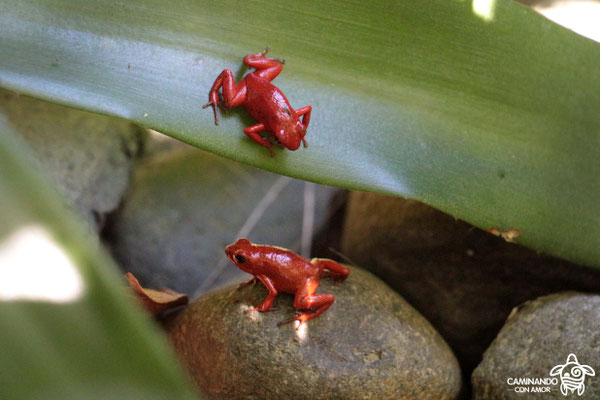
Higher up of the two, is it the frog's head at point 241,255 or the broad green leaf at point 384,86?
the broad green leaf at point 384,86

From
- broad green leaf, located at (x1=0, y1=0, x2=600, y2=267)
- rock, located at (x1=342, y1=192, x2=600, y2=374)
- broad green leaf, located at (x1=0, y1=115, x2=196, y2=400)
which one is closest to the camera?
broad green leaf, located at (x1=0, y1=115, x2=196, y2=400)

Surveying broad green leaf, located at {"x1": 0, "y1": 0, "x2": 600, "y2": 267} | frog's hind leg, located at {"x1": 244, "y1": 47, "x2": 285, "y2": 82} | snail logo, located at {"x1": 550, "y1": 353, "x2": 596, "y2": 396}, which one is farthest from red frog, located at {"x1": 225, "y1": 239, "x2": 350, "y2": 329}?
snail logo, located at {"x1": 550, "y1": 353, "x2": 596, "y2": 396}

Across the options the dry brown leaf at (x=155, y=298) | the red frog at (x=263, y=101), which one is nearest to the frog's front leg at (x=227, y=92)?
the red frog at (x=263, y=101)

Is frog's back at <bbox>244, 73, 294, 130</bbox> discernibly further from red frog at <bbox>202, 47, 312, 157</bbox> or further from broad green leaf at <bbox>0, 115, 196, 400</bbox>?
broad green leaf at <bbox>0, 115, 196, 400</bbox>

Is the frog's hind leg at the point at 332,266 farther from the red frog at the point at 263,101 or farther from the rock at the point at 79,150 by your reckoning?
the rock at the point at 79,150

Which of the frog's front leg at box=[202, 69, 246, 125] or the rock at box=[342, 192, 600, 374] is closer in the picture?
the frog's front leg at box=[202, 69, 246, 125]

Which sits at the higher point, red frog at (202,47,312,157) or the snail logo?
red frog at (202,47,312,157)

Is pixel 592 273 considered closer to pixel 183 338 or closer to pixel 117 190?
pixel 183 338
